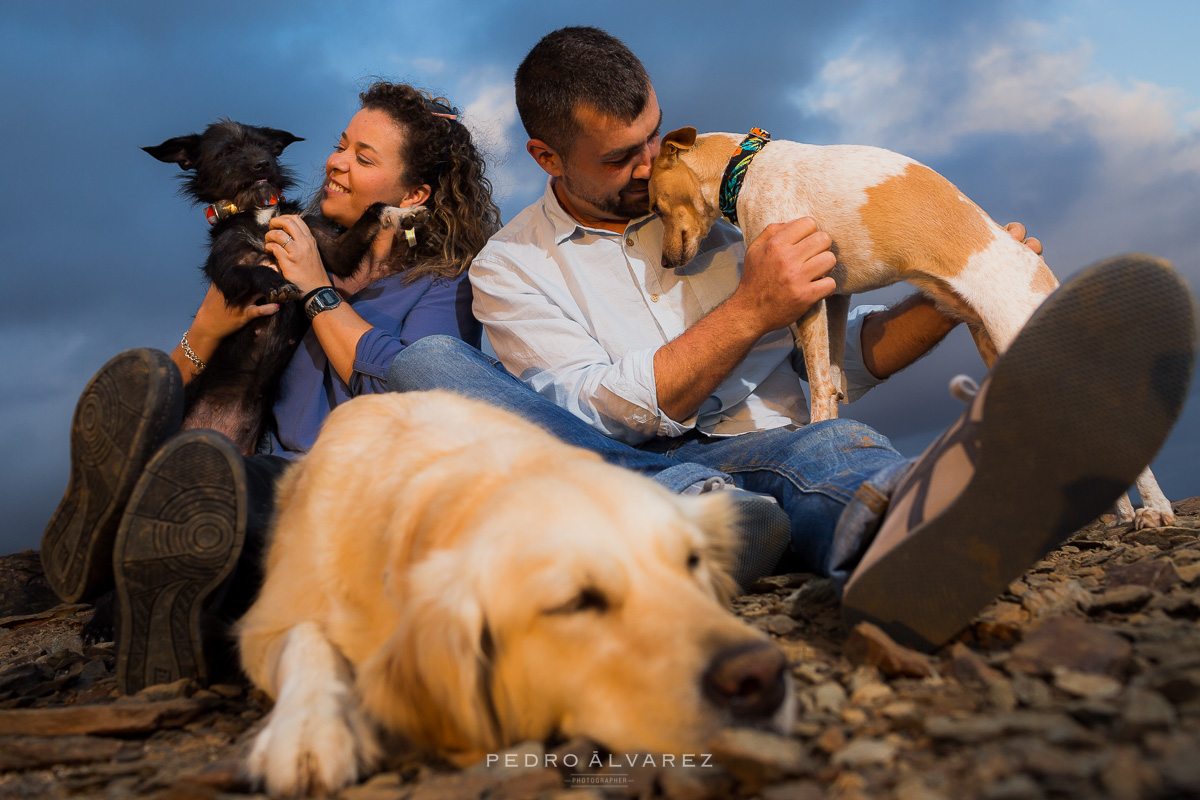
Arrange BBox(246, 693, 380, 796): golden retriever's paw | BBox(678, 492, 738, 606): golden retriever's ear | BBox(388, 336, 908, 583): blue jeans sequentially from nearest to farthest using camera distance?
BBox(246, 693, 380, 796): golden retriever's paw, BBox(678, 492, 738, 606): golden retriever's ear, BBox(388, 336, 908, 583): blue jeans

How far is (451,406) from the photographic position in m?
2.12

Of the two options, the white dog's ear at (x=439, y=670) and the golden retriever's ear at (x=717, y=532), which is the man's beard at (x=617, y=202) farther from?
the white dog's ear at (x=439, y=670)

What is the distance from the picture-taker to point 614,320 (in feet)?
12.4

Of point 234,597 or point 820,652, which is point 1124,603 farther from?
point 234,597

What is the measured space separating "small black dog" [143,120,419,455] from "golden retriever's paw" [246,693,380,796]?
3013 millimetres

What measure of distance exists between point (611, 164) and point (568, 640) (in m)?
3.01

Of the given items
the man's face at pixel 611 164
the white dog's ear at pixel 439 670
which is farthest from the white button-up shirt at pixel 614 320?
the white dog's ear at pixel 439 670

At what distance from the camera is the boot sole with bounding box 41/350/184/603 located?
2.17m

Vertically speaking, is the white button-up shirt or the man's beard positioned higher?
the man's beard

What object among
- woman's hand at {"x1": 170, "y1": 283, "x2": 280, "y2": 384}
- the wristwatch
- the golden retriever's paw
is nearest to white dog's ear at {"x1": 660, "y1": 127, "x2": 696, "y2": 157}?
the wristwatch

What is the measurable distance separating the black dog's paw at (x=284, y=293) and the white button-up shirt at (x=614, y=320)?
102 cm

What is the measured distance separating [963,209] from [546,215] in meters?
2.06

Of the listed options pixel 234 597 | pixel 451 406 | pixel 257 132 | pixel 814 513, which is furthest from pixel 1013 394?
pixel 257 132

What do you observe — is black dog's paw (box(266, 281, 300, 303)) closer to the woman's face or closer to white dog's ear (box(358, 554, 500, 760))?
the woman's face
